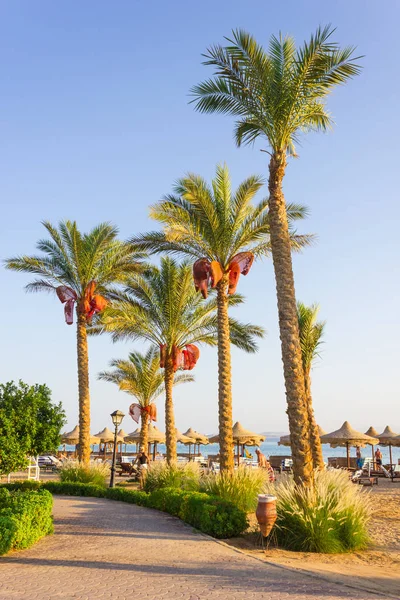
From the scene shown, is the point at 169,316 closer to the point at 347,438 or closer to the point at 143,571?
the point at 347,438

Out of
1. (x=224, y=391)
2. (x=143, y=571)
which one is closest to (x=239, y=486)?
(x=224, y=391)

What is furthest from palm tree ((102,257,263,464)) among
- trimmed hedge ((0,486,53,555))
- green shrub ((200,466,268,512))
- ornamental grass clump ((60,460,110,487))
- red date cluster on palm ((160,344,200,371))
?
trimmed hedge ((0,486,53,555))

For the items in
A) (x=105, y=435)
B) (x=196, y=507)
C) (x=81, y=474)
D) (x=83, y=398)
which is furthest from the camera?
(x=105, y=435)

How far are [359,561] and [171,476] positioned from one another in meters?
8.81

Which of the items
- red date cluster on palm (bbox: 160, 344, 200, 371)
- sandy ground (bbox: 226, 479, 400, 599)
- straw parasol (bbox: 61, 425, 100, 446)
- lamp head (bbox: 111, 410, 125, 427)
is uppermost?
red date cluster on palm (bbox: 160, 344, 200, 371)

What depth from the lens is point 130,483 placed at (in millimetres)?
23344

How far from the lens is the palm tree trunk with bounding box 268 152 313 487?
34.0ft

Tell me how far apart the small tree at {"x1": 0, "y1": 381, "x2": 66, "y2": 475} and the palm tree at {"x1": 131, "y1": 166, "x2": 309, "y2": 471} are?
5439 mm

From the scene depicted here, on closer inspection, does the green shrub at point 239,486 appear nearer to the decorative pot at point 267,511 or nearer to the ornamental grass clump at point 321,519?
the ornamental grass clump at point 321,519

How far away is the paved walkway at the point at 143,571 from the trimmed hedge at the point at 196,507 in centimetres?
41

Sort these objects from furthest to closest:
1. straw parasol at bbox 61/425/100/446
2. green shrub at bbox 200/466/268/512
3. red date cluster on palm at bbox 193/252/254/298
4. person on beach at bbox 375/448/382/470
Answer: straw parasol at bbox 61/425/100/446 → person on beach at bbox 375/448/382/470 → red date cluster on palm at bbox 193/252/254/298 → green shrub at bbox 200/466/268/512

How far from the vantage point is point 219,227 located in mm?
17625

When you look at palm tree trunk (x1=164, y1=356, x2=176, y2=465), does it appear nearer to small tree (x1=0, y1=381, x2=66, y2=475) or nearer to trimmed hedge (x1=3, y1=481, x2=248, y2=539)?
trimmed hedge (x1=3, y1=481, x2=248, y2=539)

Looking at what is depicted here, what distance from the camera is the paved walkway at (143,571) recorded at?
646cm
